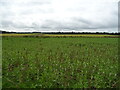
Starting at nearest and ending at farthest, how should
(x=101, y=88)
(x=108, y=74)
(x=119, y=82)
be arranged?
(x=101, y=88) → (x=119, y=82) → (x=108, y=74)

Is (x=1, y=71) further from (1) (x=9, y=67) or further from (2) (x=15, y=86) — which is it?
(2) (x=15, y=86)

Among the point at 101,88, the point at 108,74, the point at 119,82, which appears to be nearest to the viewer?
the point at 101,88

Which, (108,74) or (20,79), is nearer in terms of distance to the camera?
(20,79)

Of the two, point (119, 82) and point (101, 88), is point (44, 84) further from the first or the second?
point (119, 82)

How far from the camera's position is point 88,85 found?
37.7 ft

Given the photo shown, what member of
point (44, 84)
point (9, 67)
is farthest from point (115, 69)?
point (9, 67)

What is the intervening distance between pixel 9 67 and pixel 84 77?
281 inches

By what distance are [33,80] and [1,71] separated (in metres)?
3.75

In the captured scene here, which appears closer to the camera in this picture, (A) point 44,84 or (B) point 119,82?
(A) point 44,84

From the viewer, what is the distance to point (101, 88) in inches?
440

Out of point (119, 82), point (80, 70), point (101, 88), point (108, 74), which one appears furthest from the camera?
point (80, 70)

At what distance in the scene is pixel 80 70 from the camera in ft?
49.7

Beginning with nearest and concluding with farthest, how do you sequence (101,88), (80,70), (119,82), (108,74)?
(101,88), (119,82), (108,74), (80,70)

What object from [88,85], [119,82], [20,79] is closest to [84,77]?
[88,85]
